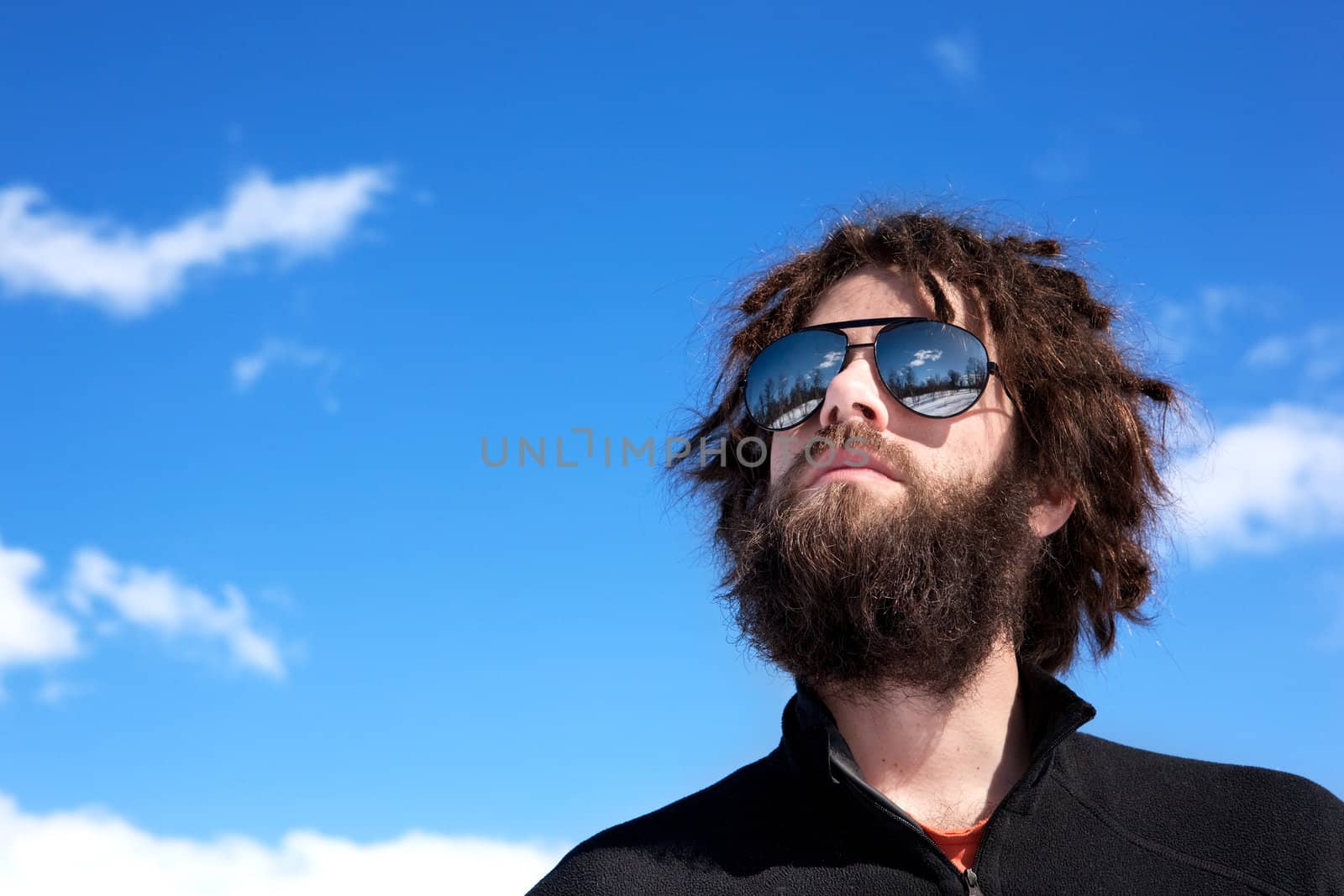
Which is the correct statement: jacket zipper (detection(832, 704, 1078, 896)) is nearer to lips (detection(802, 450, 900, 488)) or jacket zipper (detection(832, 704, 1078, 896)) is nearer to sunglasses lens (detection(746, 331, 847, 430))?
lips (detection(802, 450, 900, 488))

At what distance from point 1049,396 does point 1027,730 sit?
1.35 m

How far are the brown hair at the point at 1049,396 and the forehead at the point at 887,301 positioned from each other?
0.05m

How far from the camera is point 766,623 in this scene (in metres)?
4.35

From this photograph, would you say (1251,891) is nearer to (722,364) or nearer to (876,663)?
(876,663)

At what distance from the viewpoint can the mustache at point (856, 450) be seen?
4188mm

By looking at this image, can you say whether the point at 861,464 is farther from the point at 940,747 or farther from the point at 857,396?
the point at 940,747

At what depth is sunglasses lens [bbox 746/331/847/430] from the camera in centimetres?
446

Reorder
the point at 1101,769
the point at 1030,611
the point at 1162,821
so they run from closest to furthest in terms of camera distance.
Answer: the point at 1162,821, the point at 1101,769, the point at 1030,611

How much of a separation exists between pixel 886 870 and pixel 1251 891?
1.12 metres

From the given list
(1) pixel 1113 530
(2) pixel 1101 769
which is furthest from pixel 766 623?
(1) pixel 1113 530

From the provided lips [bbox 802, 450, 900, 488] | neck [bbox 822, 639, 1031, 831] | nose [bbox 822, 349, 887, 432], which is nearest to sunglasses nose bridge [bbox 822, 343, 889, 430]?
nose [bbox 822, 349, 887, 432]

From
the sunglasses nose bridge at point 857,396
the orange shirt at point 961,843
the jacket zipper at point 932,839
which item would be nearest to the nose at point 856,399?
the sunglasses nose bridge at point 857,396

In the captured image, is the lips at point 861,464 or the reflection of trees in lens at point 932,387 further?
the reflection of trees in lens at point 932,387

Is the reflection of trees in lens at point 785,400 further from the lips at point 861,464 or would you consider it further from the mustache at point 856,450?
the lips at point 861,464
